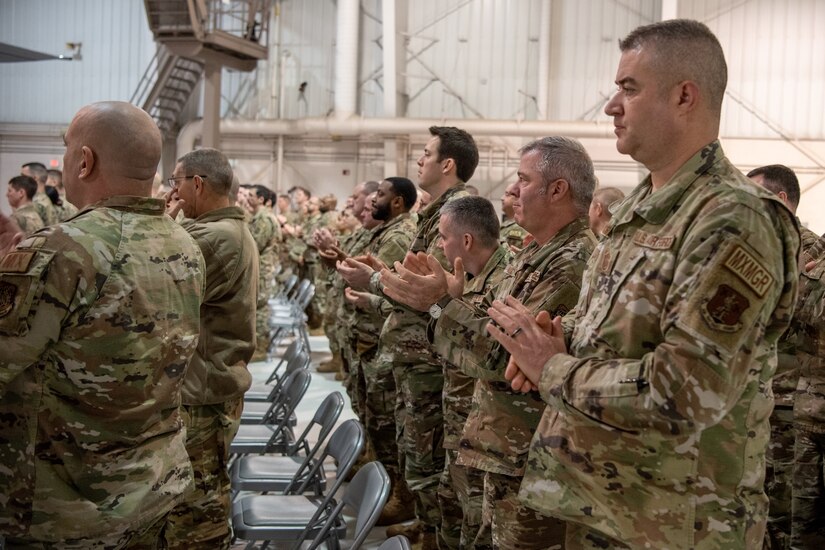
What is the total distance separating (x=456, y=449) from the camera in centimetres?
331

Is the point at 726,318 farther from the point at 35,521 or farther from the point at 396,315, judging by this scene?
the point at 396,315

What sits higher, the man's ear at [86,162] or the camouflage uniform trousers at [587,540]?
the man's ear at [86,162]

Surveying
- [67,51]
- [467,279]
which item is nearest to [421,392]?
[467,279]

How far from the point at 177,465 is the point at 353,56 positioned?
44.1 feet

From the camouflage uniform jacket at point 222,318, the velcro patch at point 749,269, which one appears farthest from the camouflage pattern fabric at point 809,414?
the camouflage uniform jacket at point 222,318

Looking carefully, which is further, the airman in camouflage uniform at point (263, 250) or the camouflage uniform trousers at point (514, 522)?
the airman in camouflage uniform at point (263, 250)

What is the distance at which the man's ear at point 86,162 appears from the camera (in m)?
2.27

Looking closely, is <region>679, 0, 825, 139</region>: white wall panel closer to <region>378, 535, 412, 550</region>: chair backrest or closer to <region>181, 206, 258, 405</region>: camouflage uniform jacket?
<region>181, 206, 258, 405</region>: camouflage uniform jacket

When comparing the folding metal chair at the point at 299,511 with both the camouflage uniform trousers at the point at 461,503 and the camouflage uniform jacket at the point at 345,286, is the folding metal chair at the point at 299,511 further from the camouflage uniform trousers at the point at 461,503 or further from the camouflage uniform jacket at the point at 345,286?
the camouflage uniform jacket at the point at 345,286

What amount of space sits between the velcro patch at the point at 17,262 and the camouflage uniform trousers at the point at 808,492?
3086mm

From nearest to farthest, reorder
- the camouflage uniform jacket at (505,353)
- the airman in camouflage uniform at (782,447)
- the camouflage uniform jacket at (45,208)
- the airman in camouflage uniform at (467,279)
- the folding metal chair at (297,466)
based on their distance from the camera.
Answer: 1. the camouflage uniform jacket at (505,353)
2. the airman in camouflage uniform at (467,279)
3. the airman in camouflage uniform at (782,447)
4. the folding metal chair at (297,466)
5. the camouflage uniform jacket at (45,208)

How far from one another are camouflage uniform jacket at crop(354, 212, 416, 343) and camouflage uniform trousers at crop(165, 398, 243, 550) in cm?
122

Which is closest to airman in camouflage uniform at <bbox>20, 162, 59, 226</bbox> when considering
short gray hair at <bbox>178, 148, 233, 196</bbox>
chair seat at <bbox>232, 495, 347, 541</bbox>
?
short gray hair at <bbox>178, 148, 233, 196</bbox>

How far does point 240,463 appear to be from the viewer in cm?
421
